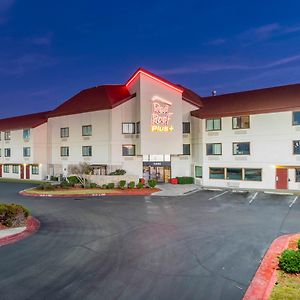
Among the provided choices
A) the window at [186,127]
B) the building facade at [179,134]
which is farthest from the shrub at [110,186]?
the window at [186,127]

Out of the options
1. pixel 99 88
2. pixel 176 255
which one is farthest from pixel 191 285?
pixel 99 88

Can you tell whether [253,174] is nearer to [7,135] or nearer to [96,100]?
[96,100]

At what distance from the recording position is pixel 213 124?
124ft

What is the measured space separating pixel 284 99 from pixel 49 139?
111ft

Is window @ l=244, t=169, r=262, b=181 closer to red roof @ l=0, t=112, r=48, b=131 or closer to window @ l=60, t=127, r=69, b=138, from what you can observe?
window @ l=60, t=127, r=69, b=138

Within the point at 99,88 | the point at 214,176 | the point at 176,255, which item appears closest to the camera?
the point at 176,255

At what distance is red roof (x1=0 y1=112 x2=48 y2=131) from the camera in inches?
1884

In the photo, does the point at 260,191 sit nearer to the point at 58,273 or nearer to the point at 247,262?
the point at 247,262

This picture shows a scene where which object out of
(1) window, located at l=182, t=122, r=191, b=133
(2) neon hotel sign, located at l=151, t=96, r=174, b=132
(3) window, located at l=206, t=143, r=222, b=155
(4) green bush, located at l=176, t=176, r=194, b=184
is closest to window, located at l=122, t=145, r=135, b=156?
(2) neon hotel sign, located at l=151, t=96, r=174, b=132

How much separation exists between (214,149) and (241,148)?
333 centimetres

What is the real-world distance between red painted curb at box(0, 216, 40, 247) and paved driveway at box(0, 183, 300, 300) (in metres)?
0.50

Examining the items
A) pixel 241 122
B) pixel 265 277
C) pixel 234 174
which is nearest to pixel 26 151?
pixel 234 174

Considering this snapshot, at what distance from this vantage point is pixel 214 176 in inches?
1465

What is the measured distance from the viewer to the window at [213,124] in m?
37.2
